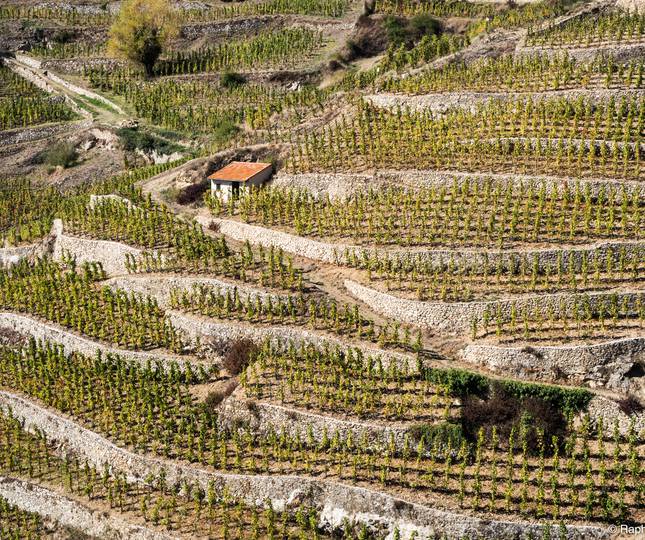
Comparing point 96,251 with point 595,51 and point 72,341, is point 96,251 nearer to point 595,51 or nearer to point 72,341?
point 72,341

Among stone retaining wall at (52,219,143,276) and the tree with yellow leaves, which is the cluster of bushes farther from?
the tree with yellow leaves

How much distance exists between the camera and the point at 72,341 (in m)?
46.0

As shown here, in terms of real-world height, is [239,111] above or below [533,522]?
above

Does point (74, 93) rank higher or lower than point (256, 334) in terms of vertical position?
higher

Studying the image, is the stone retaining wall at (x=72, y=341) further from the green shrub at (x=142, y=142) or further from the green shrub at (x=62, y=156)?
the green shrub at (x=62, y=156)

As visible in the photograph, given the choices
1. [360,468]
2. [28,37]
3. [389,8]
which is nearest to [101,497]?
[360,468]

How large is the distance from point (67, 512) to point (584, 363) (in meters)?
21.5

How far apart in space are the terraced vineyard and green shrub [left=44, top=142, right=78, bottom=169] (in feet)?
5.05

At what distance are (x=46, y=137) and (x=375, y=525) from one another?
48686 mm

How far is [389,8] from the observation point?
252 ft

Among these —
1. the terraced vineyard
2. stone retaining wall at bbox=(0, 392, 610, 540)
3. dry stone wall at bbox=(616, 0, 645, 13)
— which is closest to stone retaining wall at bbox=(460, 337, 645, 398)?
the terraced vineyard

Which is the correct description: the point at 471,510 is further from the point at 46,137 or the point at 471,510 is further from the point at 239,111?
the point at 46,137

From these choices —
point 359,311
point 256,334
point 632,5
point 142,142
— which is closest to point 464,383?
point 359,311

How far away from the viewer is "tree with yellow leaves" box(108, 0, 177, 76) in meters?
77.9
